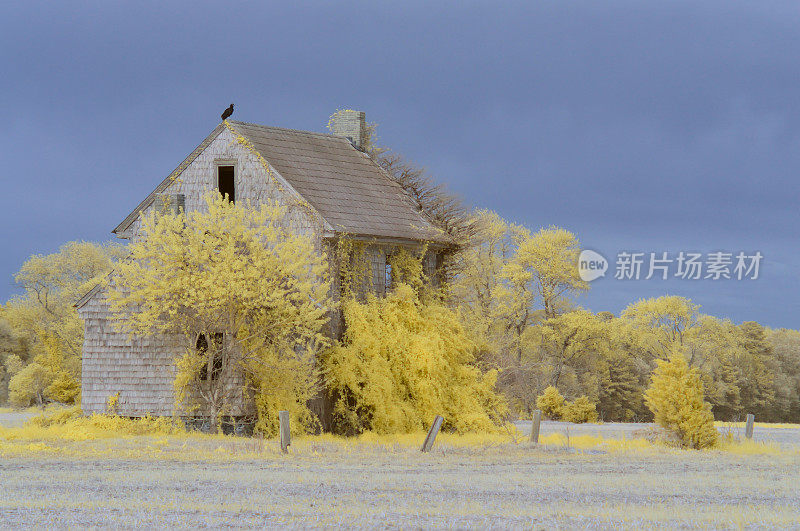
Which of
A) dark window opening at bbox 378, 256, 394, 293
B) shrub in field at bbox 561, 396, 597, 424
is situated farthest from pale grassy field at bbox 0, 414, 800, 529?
shrub in field at bbox 561, 396, 597, 424

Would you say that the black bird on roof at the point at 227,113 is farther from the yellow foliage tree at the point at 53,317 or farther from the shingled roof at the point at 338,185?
the yellow foliage tree at the point at 53,317

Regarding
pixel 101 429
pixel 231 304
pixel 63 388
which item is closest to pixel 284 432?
pixel 231 304

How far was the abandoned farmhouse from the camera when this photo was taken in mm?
30984

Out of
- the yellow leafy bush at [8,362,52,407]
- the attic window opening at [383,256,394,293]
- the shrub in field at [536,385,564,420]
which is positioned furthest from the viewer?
the yellow leafy bush at [8,362,52,407]

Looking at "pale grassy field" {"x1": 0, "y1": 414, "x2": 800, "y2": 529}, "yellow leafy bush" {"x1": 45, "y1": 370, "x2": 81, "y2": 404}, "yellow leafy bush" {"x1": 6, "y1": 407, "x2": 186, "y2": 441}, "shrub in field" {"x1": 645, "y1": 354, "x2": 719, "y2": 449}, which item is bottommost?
"yellow leafy bush" {"x1": 45, "y1": 370, "x2": 81, "y2": 404}

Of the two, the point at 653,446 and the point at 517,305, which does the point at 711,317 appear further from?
the point at 653,446

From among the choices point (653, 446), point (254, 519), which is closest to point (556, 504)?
point (254, 519)

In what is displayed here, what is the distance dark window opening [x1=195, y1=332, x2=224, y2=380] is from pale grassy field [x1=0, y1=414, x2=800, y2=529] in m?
2.53

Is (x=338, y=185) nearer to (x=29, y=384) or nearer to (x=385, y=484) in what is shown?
(x=385, y=484)

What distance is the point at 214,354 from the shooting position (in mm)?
30141

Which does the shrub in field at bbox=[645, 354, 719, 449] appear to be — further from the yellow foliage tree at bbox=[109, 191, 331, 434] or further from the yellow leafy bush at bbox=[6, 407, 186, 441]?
the yellow leafy bush at bbox=[6, 407, 186, 441]

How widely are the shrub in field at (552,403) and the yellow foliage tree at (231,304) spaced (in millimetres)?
22374

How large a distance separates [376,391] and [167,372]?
6.53 metres

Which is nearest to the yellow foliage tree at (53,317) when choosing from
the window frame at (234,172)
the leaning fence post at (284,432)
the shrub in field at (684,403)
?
the window frame at (234,172)
